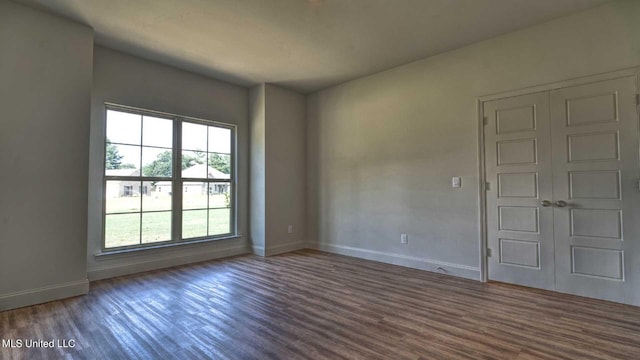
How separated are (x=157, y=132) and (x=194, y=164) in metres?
0.69

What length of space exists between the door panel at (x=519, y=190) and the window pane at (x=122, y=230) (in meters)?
4.50

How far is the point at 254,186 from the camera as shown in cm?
529

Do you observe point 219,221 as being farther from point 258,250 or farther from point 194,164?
point 194,164

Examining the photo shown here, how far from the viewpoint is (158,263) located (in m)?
4.25

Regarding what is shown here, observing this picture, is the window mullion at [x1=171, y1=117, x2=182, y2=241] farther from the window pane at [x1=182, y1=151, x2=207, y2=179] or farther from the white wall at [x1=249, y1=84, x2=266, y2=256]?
the white wall at [x1=249, y1=84, x2=266, y2=256]

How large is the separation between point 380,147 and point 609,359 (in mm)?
3299

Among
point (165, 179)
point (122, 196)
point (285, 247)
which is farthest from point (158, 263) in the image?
point (285, 247)

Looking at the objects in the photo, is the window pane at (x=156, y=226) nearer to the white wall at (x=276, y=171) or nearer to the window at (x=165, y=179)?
the window at (x=165, y=179)

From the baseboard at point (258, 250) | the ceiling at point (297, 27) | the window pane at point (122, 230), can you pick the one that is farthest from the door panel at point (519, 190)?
the window pane at point (122, 230)

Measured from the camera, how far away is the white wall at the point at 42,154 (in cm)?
289

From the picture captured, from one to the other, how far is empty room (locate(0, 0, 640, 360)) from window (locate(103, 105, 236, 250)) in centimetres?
3

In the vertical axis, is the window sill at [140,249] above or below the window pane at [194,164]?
below

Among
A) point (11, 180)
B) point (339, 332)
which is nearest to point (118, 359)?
point (339, 332)

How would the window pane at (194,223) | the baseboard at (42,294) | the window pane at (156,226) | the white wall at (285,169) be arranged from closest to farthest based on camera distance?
the baseboard at (42,294) < the window pane at (156,226) < the window pane at (194,223) < the white wall at (285,169)
